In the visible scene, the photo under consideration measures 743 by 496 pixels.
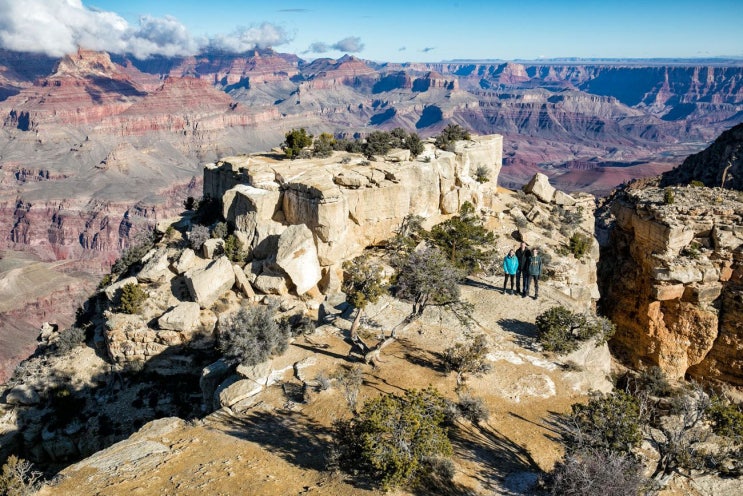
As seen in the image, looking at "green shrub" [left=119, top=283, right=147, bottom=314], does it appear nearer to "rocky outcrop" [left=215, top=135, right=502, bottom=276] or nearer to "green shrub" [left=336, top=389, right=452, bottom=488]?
"rocky outcrop" [left=215, top=135, right=502, bottom=276]

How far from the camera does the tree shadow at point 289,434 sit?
33.0 feet

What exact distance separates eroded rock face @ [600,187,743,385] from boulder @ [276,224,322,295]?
17.1m

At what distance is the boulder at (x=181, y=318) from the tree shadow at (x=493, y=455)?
1467cm

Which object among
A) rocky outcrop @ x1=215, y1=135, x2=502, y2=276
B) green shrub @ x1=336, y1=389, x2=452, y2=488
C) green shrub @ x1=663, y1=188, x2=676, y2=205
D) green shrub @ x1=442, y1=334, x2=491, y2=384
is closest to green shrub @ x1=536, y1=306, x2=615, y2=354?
green shrub @ x1=442, y1=334, x2=491, y2=384

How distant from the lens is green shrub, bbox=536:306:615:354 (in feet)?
48.1

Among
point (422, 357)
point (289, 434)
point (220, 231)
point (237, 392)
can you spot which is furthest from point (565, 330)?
point (220, 231)

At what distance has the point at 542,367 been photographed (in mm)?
13852

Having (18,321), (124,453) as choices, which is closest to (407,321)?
(124,453)

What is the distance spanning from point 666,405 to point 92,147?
717ft

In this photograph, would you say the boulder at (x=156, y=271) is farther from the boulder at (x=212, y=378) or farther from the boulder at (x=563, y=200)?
the boulder at (x=563, y=200)

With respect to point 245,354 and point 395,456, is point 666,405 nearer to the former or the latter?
point 395,456

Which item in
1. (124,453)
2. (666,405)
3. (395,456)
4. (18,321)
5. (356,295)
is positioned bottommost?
(18,321)

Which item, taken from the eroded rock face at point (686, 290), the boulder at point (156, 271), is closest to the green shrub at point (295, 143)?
the boulder at point (156, 271)

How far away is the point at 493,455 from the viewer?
1014 cm
